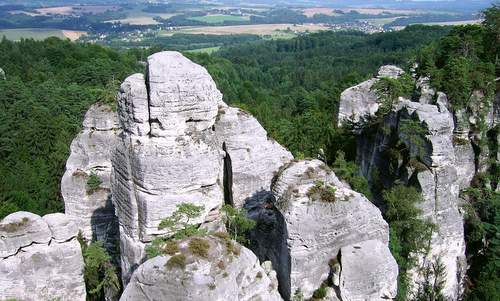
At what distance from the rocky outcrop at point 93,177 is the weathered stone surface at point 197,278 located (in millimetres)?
13703

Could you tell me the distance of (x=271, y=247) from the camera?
65.9 feet

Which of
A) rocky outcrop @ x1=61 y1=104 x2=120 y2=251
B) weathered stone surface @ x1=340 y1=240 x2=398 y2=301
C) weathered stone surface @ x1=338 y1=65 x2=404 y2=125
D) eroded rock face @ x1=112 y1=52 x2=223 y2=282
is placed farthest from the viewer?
weathered stone surface @ x1=338 y1=65 x2=404 y2=125

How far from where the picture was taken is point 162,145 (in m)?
19.1

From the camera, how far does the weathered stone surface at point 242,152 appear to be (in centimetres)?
2353

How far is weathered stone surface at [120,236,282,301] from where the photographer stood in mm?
14336

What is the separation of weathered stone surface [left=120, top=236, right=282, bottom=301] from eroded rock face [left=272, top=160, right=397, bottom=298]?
8.20 ft

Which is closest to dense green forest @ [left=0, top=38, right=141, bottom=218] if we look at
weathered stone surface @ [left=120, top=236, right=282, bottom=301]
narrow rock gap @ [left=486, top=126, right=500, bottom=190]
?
weathered stone surface @ [left=120, top=236, right=282, bottom=301]

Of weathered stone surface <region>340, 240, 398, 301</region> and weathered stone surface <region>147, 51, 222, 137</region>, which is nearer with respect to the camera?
weathered stone surface <region>340, 240, 398, 301</region>

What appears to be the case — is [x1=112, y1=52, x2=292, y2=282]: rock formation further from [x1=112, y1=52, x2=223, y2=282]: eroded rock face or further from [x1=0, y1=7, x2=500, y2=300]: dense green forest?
[x1=0, y1=7, x2=500, y2=300]: dense green forest

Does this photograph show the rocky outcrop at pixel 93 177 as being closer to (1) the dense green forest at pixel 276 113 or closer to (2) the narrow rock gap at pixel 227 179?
(1) the dense green forest at pixel 276 113

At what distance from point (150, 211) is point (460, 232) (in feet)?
59.6

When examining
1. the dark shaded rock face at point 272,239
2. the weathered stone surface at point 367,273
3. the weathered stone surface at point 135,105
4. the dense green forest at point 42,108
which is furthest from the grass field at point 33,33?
the weathered stone surface at point 367,273

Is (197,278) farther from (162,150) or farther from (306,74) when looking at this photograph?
(306,74)

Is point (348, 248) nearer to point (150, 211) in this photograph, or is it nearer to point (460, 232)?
point (150, 211)
